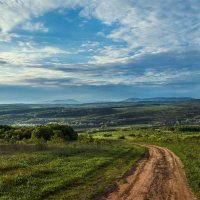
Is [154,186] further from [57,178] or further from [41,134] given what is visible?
[41,134]

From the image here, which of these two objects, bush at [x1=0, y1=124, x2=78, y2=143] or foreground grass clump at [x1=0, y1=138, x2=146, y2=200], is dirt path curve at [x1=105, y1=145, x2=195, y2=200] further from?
bush at [x1=0, y1=124, x2=78, y2=143]

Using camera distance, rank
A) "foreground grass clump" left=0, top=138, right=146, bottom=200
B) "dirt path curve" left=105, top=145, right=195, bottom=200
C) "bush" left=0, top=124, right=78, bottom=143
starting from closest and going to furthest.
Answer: "foreground grass clump" left=0, top=138, right=146, bottom=200
"dirt path curve" left=105, top=145, right=195, bottom=200
"bush" left=0, top=124, right=78, bottom=143

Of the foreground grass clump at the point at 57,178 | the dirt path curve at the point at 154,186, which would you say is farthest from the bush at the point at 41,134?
the dirt path curve at the point at 154,186

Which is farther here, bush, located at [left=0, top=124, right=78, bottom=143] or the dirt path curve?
bush, located at [left=0, top=124, right=78, bottom=143]

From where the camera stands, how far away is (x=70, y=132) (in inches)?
3789

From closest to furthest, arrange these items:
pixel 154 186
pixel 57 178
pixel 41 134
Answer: pixel 154 186
pixel 57 178
pixel 41 134

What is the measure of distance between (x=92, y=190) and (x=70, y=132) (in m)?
71.3

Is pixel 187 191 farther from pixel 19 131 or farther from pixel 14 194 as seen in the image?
pixel 19 131

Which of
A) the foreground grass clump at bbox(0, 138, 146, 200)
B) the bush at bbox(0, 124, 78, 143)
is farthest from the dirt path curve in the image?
the bush at bbox(0, 124, 78, 143)

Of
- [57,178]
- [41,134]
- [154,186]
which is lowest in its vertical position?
[41,134]

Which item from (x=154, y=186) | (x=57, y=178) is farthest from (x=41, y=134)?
(x=154, y=186)

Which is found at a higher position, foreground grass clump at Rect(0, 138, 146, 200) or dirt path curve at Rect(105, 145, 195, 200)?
foreground grass clump at Rect(0, 138, 146, 200)

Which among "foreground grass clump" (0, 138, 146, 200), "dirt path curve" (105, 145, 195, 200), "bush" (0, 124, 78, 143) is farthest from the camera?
"bush" (0, 124, 78, 143)

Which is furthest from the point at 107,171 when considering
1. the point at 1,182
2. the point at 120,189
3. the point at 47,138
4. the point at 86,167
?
the point at 47,138
